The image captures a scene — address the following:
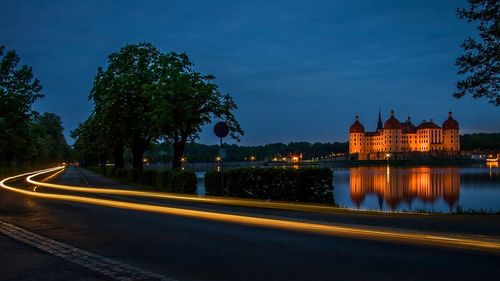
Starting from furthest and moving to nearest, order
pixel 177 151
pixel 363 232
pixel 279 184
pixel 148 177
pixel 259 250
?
pixel 177 151, pixel 148 177, pixel 279 184, pixel 363 232, pixel 259 250

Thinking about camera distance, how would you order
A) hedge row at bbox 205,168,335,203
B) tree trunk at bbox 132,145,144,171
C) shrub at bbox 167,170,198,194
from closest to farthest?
1. hedge row at bbox 205,168,335,203
2. shrub at bbox 167,170,198,194
3. tree trunk at bbox 132,145,144,171

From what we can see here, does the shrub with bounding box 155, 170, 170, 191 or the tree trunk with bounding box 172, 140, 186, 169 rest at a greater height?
the tree trunk with bounding box 172, 140, 186, 169

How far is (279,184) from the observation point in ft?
73.5

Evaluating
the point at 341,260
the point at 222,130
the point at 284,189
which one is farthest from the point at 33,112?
the point at 341,260

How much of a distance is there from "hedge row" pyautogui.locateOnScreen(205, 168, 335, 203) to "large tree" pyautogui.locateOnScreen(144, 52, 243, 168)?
10569 millimetres

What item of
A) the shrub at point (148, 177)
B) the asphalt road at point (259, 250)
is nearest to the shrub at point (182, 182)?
the shrub at point (148, 177)

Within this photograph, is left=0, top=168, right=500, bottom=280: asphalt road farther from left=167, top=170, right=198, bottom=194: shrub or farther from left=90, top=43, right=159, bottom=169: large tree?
left=90, top=43, right=159, bottom=169: large tree

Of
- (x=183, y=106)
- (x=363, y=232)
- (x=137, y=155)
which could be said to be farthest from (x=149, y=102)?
(x=363, y=232)

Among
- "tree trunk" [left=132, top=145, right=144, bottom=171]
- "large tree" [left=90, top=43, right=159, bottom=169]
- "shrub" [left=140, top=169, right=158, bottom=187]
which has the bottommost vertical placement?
"shrub" [left=140, top=169, right=158, bottom=187]

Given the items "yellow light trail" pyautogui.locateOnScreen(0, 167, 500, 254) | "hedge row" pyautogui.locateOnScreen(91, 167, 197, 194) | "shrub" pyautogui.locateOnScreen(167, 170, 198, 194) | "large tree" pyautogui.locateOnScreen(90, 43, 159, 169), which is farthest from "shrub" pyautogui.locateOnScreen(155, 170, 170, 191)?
"yellow light trail" pyautogui.locateOnScreen(0, 167, 500, 254)

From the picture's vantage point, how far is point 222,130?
24516 mm

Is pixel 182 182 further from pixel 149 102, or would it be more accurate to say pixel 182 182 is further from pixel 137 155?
pixel 137 155

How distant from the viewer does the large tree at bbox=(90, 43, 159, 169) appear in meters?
44.2

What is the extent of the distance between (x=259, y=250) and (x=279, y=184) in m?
12.7
